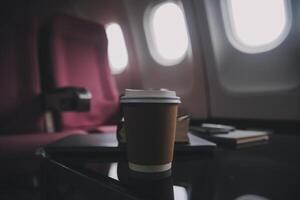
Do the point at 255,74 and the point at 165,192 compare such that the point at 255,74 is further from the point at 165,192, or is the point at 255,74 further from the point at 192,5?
the point at 165,192

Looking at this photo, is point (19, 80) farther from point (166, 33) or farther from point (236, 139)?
point (166, 33)

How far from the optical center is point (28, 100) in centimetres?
127

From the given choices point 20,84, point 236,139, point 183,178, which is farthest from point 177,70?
point 183,178

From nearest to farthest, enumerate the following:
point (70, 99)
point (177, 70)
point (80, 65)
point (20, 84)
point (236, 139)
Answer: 1. point (236, 139)
2. point (70, 99)
3. point (20, 84)
4. point (80, 65)
5. point (177, 70)

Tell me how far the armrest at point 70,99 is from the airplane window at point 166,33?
990 millimetres

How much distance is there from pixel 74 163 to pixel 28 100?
954 mm

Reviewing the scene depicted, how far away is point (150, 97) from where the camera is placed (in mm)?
352

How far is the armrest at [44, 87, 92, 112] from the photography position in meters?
1.17

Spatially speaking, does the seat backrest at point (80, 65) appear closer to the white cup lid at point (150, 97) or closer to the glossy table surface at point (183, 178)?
the glossy table surface at point (183, 178)

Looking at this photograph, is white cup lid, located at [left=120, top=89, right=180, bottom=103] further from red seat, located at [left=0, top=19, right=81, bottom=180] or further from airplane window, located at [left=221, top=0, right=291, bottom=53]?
airplane window, located at [left=221, top=0, right=291, bottom=53]

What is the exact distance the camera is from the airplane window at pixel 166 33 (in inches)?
77.6

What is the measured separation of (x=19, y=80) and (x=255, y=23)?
1.41m

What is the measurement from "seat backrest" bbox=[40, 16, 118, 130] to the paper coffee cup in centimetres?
110

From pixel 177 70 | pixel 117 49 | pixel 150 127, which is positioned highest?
pixel 117 49
